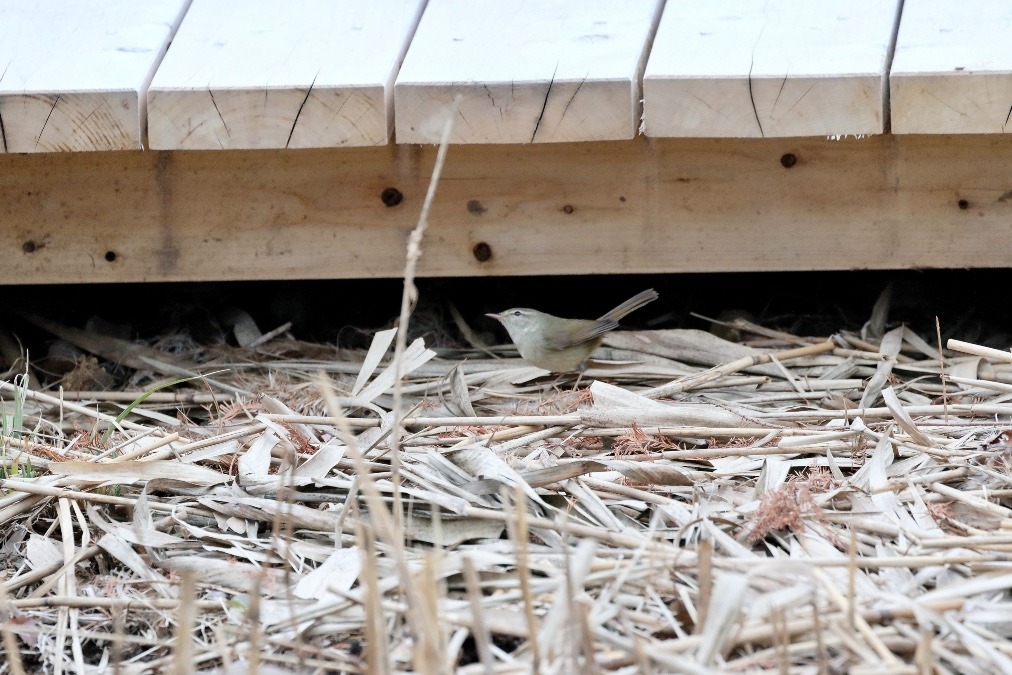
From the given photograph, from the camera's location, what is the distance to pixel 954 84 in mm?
2947

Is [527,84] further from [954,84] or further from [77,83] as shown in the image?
[77,83]

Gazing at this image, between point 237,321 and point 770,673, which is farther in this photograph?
point 237,321

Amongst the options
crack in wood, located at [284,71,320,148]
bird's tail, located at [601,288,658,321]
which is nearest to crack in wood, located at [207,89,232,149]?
crack in wood, located at [284,71,320,148]

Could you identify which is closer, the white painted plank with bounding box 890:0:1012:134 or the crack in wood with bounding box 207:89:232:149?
the white painted plank with bounding box 890:0:1012:134

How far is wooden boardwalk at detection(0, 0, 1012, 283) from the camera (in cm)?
306

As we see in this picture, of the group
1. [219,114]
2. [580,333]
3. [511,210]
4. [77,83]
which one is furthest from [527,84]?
[77,83]

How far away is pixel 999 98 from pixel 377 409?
1.76 metres

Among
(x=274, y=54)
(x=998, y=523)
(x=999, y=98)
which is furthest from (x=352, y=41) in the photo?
(x=998, y=523)

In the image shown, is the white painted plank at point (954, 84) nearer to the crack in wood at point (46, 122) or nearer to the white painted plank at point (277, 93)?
the white painted plank at point (277, 93)

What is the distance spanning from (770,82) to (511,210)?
3.02 feet

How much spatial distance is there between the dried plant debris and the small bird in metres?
0.20

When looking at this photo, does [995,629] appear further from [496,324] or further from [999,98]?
[496,324]

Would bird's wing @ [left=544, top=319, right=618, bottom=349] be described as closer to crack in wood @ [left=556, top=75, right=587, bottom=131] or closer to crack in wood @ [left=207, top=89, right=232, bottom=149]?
crack in wood @ [left=556, top=75, right=587, bottom=131]

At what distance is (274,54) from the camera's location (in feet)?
10.8
